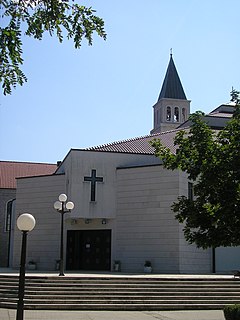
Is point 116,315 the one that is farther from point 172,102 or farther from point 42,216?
point 172,102

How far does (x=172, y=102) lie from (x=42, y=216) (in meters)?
50.3

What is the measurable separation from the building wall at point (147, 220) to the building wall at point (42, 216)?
4.58m

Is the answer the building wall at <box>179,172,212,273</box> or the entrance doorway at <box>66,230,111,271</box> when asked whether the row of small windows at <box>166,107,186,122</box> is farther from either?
the building wall at <box>179,172,212,273</box>

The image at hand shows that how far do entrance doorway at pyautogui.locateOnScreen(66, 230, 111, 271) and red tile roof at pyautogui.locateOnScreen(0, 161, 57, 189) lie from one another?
766 inches

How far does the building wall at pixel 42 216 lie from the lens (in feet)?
112

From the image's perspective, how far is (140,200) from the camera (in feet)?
106

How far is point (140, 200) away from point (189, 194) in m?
3.14

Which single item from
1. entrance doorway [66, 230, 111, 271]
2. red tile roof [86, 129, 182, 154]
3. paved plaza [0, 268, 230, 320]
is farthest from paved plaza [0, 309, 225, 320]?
red tile roof [86, 129, 182, 154]

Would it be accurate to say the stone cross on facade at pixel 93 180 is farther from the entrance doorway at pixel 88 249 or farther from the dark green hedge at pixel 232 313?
the dark green hedge at pixel 232 313

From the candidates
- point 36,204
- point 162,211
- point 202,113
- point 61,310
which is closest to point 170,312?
point 61,310

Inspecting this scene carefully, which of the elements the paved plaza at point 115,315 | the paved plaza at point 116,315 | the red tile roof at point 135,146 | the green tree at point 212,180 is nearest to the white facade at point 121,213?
the red tile roof at point 135,146

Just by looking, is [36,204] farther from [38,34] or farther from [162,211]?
[38,34]

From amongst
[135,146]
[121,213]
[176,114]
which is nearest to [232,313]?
[121,213]

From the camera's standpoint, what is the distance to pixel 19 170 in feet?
181
